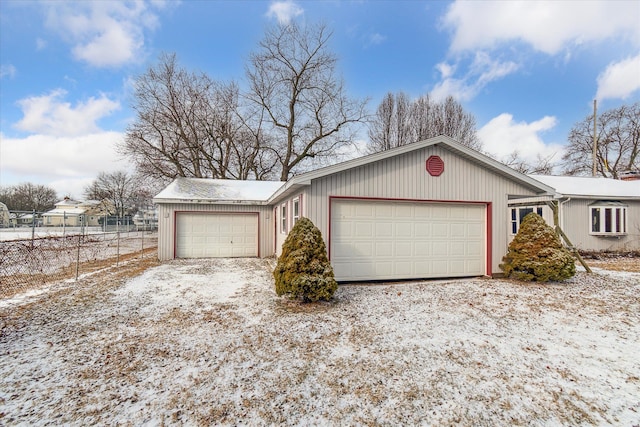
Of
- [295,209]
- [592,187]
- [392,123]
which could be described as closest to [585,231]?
[592,187]

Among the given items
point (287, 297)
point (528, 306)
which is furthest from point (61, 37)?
point (528, 306)

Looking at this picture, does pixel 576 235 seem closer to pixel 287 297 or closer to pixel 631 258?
pixel 631 258

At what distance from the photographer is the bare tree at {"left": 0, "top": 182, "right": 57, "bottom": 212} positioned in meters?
39.9

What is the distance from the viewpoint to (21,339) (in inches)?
159

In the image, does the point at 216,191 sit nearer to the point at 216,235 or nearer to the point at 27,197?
the point at 216,235

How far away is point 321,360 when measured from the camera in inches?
138

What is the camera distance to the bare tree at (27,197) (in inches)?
1572

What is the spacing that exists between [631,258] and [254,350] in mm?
15977

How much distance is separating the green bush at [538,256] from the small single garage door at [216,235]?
951cm

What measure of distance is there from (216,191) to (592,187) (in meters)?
17.4

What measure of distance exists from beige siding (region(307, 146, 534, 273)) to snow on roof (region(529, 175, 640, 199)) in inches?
278

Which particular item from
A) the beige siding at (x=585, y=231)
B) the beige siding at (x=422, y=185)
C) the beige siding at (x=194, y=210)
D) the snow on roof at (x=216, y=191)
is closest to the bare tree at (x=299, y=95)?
the snow on roof at (x=216, y=191)

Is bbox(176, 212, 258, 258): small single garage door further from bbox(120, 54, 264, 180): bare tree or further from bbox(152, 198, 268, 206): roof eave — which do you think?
bbox(120, 54, 264, 180): bare tree

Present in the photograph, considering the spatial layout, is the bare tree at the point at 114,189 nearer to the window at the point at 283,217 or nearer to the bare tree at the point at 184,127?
the bare tree at the point at 184,127
